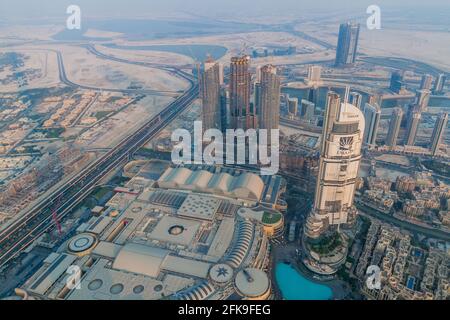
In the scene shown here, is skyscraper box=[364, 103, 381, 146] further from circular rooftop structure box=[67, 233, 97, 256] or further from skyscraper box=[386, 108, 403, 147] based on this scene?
circular rooftop structure box=[67, 233, 97, 256]

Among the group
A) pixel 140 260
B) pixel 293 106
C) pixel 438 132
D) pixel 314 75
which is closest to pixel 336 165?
pixel 140 260

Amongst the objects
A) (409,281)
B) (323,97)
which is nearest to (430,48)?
(323,97)

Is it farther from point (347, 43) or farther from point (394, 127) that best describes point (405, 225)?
point (347, 43)

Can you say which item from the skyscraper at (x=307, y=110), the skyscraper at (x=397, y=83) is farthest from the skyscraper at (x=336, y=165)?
the skyscraper at (x=397, y=83)

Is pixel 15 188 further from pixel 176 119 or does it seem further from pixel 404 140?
pixel 404 140

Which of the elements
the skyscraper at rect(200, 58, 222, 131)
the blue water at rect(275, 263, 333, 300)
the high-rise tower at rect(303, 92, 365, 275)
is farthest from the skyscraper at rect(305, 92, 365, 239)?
the skyscraper at rect(200, 58, 222, 131)

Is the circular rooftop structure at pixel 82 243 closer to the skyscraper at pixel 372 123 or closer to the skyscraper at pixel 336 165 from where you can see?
the skyscraper at pixel 336 165
